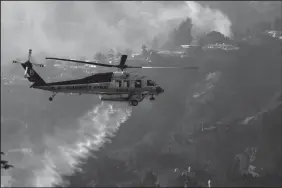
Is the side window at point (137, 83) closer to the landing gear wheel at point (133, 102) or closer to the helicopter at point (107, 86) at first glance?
the helicopter at point (107, 86)

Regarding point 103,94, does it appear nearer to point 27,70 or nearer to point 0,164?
point 27,70

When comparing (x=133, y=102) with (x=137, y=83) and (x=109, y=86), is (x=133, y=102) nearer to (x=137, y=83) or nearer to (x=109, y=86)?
(x=137, y=83)

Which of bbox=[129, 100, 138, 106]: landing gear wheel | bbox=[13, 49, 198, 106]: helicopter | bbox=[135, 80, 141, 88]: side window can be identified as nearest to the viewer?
bbox=[13, 49, 198, 106]: helicopter

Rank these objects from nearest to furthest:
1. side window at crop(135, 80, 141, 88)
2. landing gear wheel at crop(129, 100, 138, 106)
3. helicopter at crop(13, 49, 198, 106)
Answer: helicopter at crop(13, 49, 198, 106) → landing gear wheel at crop(129, 100, 138, 106) → side window at crop(135, 80, 141, 88)

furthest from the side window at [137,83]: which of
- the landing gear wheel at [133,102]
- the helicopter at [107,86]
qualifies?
the landing gear wheel at [133,102]

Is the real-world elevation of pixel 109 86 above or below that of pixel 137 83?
below

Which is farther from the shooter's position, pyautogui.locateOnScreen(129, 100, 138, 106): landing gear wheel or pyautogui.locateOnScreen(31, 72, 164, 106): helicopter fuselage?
pyautogui.locateOnScreen(129, 100, 138, 106): landing gear wheel

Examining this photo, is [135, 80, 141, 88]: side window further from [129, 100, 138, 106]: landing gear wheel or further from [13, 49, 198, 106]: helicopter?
[129, 100, 138, 106]: landing gear wheel

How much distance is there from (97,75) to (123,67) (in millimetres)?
6896

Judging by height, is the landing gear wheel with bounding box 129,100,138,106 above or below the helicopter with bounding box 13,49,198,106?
below

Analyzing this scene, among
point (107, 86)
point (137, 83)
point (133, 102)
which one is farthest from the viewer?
point (137, 83)

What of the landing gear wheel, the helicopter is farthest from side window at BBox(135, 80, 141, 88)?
the landing gear wheel

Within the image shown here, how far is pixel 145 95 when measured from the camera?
3875 inches

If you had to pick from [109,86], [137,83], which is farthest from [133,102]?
[109,86]
